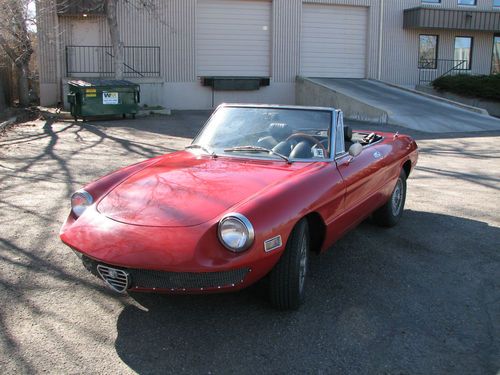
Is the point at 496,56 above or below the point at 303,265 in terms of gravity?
above

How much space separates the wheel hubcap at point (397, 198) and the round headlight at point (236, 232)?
2.95 metres

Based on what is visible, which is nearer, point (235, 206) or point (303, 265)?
point (235, 206)

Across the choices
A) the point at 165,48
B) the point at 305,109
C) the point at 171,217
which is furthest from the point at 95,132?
the point at 171,217

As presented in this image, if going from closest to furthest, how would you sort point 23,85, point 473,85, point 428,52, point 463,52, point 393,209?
point 393,209, point 23,85, point 473,85, point 428,52, point 463,52

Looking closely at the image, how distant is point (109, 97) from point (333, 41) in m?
11.5

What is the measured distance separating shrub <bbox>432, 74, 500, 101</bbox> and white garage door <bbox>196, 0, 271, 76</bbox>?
8149mm

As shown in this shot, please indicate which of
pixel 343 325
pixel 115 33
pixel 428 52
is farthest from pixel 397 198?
pixel 428 52

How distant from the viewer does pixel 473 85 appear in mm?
21938

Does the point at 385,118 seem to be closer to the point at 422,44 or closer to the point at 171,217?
the point at 422,44

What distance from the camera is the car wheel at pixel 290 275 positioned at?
3.35 meters

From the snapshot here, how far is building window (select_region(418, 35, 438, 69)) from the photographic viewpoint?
24484mm

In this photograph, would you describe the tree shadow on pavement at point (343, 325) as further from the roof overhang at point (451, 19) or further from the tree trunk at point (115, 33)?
the roof overhang at point (451, 19)

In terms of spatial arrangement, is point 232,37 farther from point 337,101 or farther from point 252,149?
point 252,149

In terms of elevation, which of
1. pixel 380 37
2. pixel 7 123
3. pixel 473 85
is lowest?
pixel 7 123
